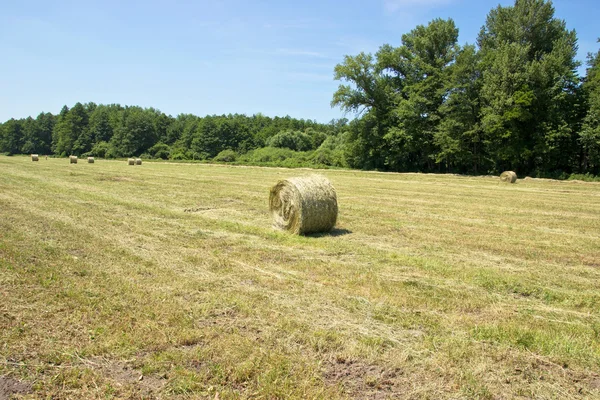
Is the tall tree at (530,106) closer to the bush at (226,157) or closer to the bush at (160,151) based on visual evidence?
the bush at (226,157)

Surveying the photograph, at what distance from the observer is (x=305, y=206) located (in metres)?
9.74

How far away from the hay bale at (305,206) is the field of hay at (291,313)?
566mm

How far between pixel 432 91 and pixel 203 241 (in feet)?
142

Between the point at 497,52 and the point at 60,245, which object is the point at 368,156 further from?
the point at 60,245

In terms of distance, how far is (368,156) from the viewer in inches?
1980

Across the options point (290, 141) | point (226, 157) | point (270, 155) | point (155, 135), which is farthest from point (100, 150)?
point (270, 155)

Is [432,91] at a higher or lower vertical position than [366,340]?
higher

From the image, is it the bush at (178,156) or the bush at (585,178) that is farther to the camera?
the bush at (178,156)

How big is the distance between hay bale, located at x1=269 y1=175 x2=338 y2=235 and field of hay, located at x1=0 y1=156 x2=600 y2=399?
57 cm

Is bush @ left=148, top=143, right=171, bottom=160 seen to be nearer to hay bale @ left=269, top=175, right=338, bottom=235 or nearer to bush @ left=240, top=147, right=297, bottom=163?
bush @ left=240, top=147, right=297, bottom=163

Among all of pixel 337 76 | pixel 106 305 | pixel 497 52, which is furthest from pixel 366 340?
pixel 337 76

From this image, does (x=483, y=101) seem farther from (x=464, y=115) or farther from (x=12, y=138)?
(x=12, y=138)

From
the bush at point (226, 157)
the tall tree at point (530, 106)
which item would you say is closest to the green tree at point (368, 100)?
the tall tree at point (530, 106)

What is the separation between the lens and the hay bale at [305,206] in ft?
32.0
